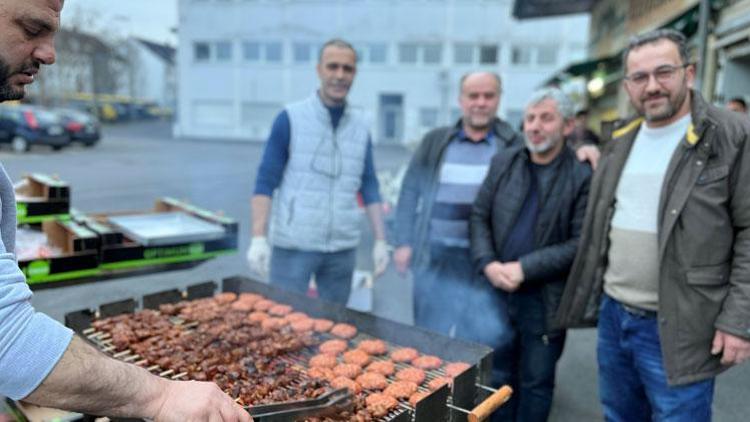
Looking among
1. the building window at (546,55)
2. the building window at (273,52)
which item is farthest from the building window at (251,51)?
the building window at (546,55)

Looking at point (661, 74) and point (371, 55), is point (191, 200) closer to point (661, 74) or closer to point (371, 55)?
point (661, 74)

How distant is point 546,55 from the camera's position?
34.2 metres

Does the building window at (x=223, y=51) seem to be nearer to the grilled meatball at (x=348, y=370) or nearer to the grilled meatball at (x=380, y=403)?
the grilled meatball at (x=348, y=370)

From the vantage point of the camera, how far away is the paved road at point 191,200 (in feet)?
15.1

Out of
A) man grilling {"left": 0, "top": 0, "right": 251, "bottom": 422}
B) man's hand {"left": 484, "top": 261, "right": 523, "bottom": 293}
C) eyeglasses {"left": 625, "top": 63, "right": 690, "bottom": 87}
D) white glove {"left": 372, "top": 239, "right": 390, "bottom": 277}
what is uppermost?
eyeglasses {"left": 625, "top": 63, "right": 690, "bottom": 87}

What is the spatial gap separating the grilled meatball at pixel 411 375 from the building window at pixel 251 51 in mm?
37564

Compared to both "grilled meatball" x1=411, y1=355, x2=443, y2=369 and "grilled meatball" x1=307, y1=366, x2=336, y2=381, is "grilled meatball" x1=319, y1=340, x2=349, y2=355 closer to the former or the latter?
"grilled meatball" x1=307, y1=366, x2=336, y2=381

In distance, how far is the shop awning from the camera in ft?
54.5

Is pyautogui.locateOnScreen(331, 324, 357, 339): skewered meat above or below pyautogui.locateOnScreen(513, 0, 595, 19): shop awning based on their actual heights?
below

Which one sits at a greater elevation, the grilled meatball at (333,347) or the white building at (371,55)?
the white building at (371,55)

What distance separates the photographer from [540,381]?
3.41 m

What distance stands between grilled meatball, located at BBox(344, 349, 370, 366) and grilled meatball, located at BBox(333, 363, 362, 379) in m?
0.05

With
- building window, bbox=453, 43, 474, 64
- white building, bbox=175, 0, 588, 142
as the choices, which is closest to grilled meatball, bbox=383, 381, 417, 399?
white building, bbox=175, 0, 588, 142

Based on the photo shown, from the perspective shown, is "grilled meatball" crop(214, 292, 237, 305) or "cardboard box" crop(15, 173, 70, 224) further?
"cardboard box" crop(15, 173, 70, 224)
